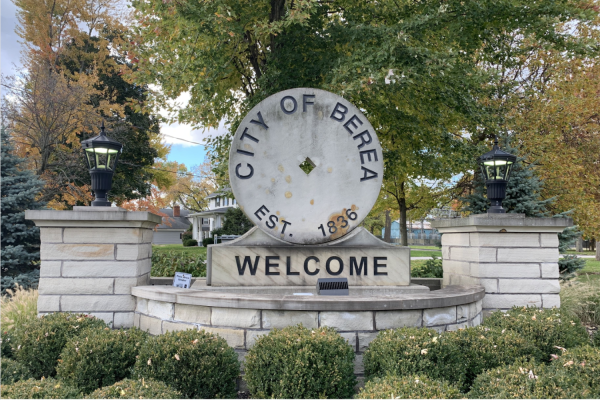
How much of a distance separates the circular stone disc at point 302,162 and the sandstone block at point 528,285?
2.15 meters

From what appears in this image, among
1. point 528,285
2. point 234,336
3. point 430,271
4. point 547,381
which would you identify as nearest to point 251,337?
point 234,336

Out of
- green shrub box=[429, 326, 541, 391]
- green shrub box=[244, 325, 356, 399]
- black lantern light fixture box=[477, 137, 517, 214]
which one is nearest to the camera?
green shrub box=[244, 325, 356, 399]

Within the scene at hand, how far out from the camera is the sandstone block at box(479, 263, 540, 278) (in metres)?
5.42

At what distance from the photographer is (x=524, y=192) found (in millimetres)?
9305

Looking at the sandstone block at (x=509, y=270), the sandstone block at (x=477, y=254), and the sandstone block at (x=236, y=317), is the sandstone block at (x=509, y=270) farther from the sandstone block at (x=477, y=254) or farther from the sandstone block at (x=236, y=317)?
the sandstone block at (x=236, y=317)

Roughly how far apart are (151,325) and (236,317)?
120 cm

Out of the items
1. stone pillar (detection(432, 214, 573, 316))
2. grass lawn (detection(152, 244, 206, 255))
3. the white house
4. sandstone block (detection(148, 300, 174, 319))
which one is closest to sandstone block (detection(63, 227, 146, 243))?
sandstone block (detection(148, 300, 174, 319))

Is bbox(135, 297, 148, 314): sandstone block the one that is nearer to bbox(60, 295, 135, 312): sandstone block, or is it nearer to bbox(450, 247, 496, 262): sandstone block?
bbox(60, 295, 135, 312): sandstone block

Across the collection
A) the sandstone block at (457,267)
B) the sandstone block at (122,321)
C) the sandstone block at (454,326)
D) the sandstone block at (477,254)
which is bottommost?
the sandstone block at (122,321)

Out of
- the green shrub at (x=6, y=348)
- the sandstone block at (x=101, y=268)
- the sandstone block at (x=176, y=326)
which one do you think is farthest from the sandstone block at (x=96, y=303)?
the sandstone block at (x=176, y=326)

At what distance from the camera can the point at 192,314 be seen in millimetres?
4371

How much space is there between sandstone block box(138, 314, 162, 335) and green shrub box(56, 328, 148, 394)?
27.4 inches

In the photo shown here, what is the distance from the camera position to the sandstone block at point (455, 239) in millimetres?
5726

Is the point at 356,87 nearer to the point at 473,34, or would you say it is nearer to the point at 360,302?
the point at 473,34
